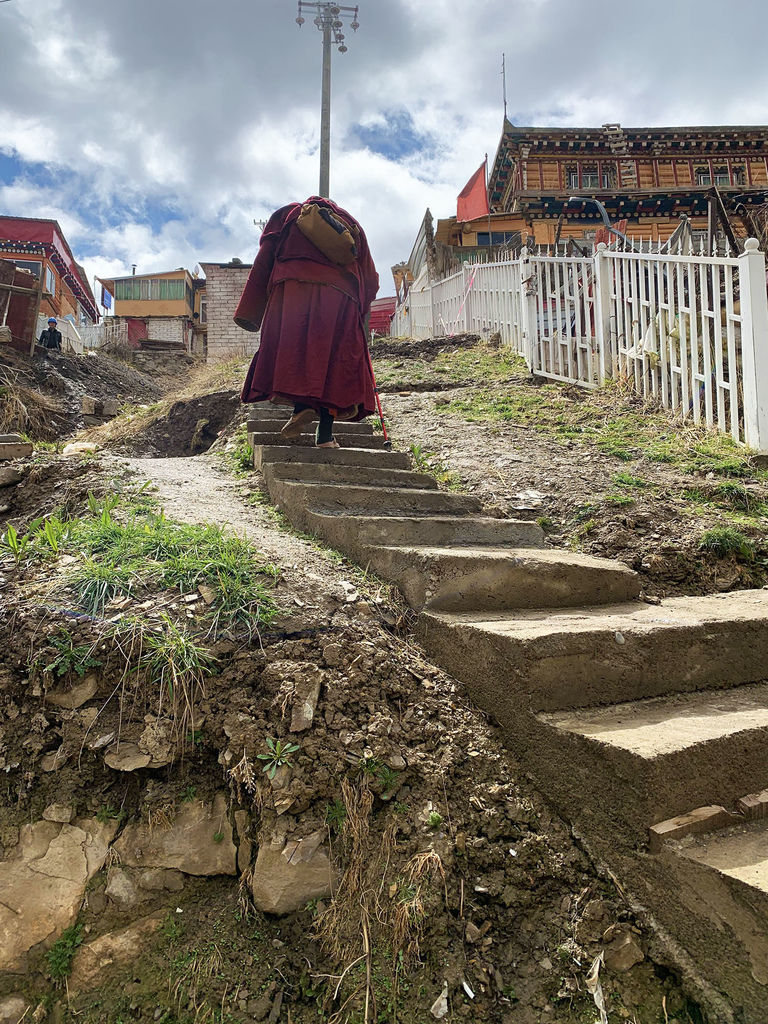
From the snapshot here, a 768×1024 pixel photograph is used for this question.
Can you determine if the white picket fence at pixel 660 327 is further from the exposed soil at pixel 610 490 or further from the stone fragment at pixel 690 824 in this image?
the stone fragment at pixel 690 824

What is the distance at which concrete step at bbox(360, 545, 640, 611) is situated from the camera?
2.36 meters

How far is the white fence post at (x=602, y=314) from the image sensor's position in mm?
6266

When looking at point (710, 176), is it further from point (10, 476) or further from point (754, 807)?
point (754, 807)

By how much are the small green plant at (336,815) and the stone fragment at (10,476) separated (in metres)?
3.17

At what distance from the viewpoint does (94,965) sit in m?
1.52

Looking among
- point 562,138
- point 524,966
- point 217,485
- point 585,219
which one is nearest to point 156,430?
point 217,485

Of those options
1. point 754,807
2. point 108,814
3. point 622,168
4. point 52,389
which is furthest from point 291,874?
point 622,168

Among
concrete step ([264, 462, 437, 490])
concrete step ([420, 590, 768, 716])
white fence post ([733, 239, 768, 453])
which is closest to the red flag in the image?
white fence post ([733, 239, 768, 453])

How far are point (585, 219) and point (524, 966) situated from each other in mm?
23278

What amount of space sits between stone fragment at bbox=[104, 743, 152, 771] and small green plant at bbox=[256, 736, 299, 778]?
0.34 m

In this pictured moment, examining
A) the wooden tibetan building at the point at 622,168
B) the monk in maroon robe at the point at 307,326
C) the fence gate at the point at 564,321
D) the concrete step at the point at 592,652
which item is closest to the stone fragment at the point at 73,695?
the concrete step at the point at 592,652

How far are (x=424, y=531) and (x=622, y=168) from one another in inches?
921

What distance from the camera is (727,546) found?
118 inches

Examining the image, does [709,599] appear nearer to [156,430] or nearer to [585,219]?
[156,430]
